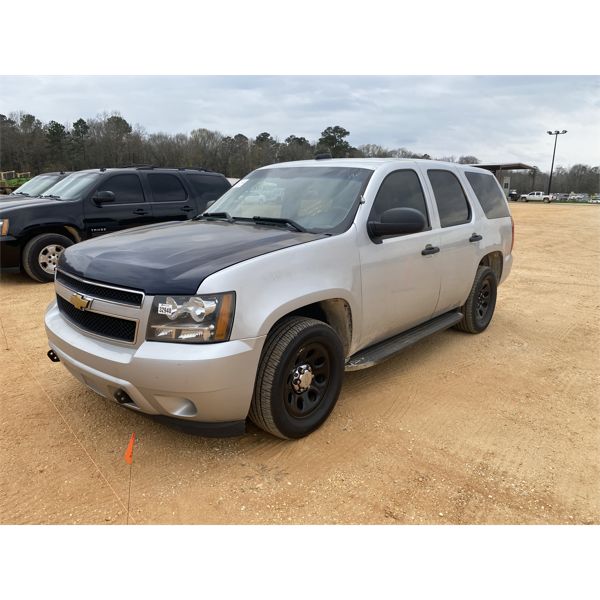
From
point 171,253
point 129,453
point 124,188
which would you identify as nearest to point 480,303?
point 171,253

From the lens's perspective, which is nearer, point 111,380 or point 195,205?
point 111,380

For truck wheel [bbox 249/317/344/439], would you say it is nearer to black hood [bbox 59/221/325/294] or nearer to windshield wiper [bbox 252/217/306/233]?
black hood [bbox 59/221/325/294]

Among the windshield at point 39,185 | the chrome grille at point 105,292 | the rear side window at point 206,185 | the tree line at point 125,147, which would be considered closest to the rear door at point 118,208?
the rear side window at point 206,185

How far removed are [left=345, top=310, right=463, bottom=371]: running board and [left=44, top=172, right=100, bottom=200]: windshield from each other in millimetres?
6466

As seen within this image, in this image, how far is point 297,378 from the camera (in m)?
3.20

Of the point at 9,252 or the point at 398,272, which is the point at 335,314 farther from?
the point at 9,252

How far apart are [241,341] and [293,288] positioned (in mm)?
→ 521

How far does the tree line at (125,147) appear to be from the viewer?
46.5m

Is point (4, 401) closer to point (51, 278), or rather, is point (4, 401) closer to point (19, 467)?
point (19, 467)

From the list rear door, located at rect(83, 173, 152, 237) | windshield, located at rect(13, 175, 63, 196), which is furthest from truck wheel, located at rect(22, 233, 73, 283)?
windshield, located at rect(13, 175, 63, 196)

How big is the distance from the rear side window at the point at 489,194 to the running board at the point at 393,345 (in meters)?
1.40

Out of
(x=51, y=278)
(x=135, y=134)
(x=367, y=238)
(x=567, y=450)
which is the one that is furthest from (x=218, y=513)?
(x=135, y=134)

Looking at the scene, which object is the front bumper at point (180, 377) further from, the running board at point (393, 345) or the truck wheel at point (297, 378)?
the running board at point (393, 345)

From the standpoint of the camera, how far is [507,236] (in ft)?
19.4
